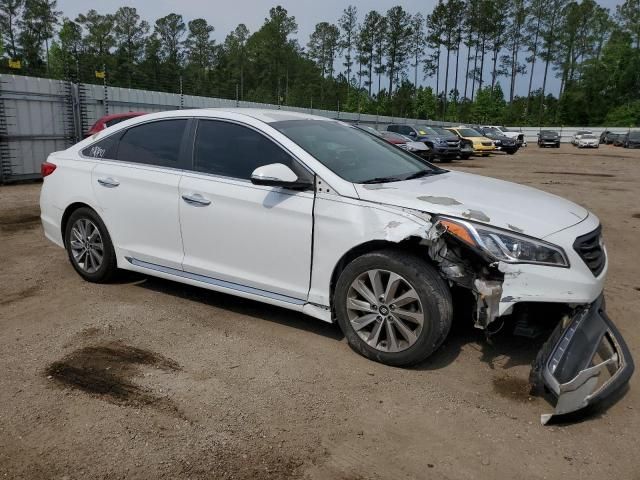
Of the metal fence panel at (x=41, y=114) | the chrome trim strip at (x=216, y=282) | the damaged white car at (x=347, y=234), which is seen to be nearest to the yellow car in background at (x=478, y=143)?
the metal fence panel at (x=41, y=114)

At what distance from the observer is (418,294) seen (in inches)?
129

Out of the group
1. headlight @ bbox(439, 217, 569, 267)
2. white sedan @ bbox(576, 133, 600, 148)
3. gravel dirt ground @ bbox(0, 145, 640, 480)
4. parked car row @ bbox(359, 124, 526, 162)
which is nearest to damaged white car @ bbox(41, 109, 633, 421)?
headlight @ bbox(439, 217, 569, 267)

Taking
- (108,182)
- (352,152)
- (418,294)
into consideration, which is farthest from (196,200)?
(418,294)

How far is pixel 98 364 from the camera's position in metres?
3.51

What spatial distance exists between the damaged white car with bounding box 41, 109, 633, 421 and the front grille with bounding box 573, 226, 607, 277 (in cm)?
2

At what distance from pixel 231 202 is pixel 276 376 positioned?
1327 millimetres

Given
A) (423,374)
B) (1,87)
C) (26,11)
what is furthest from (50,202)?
(26,11)

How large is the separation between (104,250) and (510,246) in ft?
11.5

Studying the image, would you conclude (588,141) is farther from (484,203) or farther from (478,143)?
(484,203)

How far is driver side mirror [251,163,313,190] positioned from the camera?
142 inches

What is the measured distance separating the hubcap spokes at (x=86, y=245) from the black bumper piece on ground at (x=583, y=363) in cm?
380

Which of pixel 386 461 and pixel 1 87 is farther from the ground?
pixel 1 87

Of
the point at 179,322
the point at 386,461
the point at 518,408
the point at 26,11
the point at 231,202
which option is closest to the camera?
the point at 386,461

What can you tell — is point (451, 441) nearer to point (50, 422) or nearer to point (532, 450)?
point (532, 450)
